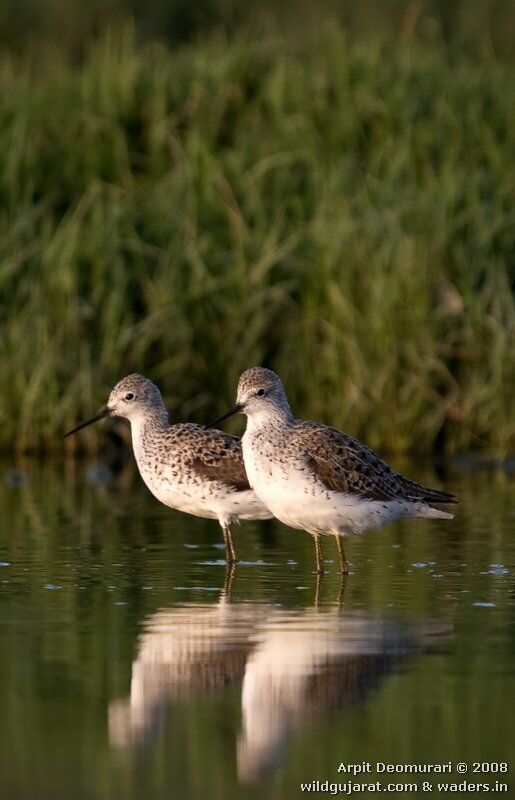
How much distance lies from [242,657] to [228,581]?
239cm

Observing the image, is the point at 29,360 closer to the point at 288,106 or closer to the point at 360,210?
the point at 360,210

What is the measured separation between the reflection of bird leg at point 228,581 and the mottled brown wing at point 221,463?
1.69 feet

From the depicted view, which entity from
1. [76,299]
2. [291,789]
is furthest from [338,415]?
[291,789]

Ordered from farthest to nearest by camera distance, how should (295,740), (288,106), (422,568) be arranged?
(288,106)
(422,568)
(295,740)

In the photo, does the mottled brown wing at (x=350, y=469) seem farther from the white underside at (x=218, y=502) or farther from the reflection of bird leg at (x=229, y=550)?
the reflection of bird leg at (x=229, y=550)

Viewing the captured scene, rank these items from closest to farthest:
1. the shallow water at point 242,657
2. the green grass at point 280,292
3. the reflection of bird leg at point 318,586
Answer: the shallow water at point 242,657 < the reflection of bird leg at point 318,586 < the green grass at point 280,292

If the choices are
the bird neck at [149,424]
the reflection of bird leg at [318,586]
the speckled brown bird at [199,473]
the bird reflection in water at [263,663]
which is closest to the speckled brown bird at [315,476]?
the reflection of bird leg at [318,586]

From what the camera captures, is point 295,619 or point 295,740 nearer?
point 295,740

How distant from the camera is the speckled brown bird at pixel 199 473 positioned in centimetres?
1119

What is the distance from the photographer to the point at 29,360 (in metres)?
16.1

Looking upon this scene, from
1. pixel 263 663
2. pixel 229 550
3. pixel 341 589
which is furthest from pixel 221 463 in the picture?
pixel 263 663

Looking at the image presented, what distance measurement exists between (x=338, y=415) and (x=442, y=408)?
2.84ft

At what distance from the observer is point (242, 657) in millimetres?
7930

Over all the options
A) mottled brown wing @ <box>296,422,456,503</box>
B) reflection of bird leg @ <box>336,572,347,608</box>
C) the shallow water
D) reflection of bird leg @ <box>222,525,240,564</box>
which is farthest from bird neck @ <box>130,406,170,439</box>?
reflection of bird leg @ <box>336,572,347,608</box>
